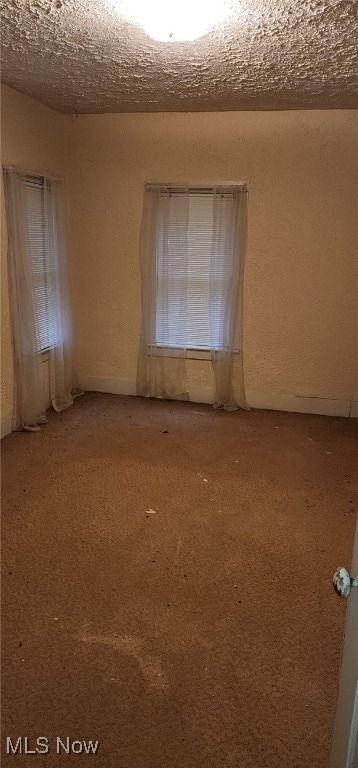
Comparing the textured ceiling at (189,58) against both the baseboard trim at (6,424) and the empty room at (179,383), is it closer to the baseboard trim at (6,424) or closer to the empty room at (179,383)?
the empty room at (179,383)

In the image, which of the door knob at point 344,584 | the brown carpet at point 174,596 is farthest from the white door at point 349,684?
the brown carpet at point 174,596

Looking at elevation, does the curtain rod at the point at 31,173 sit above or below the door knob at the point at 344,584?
above

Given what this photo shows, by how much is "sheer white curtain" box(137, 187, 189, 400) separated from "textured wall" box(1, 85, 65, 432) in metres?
0.93

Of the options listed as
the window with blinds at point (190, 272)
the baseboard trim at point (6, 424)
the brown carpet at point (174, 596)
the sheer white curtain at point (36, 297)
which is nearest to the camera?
the brown carpet at point (174, 596)

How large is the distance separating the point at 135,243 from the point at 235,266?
0.97 metres

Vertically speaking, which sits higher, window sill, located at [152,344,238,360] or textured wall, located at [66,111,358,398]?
textured wall, located at [66,111,358,398]

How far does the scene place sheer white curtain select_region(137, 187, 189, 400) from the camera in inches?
182

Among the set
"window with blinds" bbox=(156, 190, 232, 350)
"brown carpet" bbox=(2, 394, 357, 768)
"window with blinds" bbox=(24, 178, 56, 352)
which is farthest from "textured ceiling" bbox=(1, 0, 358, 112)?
"brown carpet" bbox=(2, 394, 357, 768)

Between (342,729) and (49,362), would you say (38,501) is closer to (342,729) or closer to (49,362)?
(49,362)

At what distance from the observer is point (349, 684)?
1063 millimetres

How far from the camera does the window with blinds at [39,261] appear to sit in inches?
167

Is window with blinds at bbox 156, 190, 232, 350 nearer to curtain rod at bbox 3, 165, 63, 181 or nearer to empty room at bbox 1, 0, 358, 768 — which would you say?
empty room at bbox 1, 0, 358, 768

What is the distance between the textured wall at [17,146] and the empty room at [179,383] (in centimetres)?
2

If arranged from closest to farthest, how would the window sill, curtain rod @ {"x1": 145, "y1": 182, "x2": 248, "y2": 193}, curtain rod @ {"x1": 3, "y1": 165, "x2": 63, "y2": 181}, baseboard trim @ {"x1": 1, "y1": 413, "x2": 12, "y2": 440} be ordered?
curtain rod @ {"x1": 3, "y1": 165, "x2": 63, "y2": 181}
baseboard trim @ {"x1": 1, "y1": 413, "x2": 12, "y2": 440}
curtain rod @ {"x1": 145, "y1": 182, "x2": 248, "y2": 193}
the window sill
